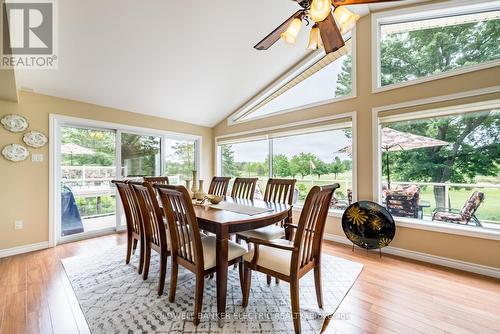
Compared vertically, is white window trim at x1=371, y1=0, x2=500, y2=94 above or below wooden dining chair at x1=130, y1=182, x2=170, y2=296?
above

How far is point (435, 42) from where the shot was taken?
117 inches

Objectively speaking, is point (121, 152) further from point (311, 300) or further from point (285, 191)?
point (311, 300)

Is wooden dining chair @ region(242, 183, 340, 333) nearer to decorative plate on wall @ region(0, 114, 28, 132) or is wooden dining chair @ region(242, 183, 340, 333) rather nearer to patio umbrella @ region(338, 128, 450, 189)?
patio umbrella @ region(338, 128, 450, 189)

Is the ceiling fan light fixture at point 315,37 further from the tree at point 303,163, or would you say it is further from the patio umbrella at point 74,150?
the patio umbrella at point 74,150

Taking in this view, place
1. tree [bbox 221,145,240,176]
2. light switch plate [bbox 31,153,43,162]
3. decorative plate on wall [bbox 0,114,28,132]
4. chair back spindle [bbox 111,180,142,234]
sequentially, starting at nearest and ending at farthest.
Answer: chair back spindle [bbox 111,180,142,234] → decorative plate on wall [bbox 0,114,28,132] → light switch plate [bbox 31,153,43,162] → tree [bbox 221,145,240,176]

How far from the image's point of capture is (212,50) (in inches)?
130

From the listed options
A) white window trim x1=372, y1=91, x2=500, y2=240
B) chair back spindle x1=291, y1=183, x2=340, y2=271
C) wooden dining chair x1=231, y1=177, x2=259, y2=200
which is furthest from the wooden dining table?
white window trim x1=372, y1=91, x2=500, y2=240

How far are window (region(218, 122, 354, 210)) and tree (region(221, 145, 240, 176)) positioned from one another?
25 mm

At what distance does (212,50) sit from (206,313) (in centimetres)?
331

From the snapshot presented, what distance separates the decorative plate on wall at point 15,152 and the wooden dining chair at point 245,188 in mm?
2982

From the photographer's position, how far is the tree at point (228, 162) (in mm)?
5463

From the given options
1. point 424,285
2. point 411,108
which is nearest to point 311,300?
point 424,285

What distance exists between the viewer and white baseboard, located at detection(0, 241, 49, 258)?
299 centimetres

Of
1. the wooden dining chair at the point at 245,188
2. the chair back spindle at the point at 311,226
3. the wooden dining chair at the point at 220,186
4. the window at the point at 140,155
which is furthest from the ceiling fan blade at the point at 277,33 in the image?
the window at the point at 140,155
